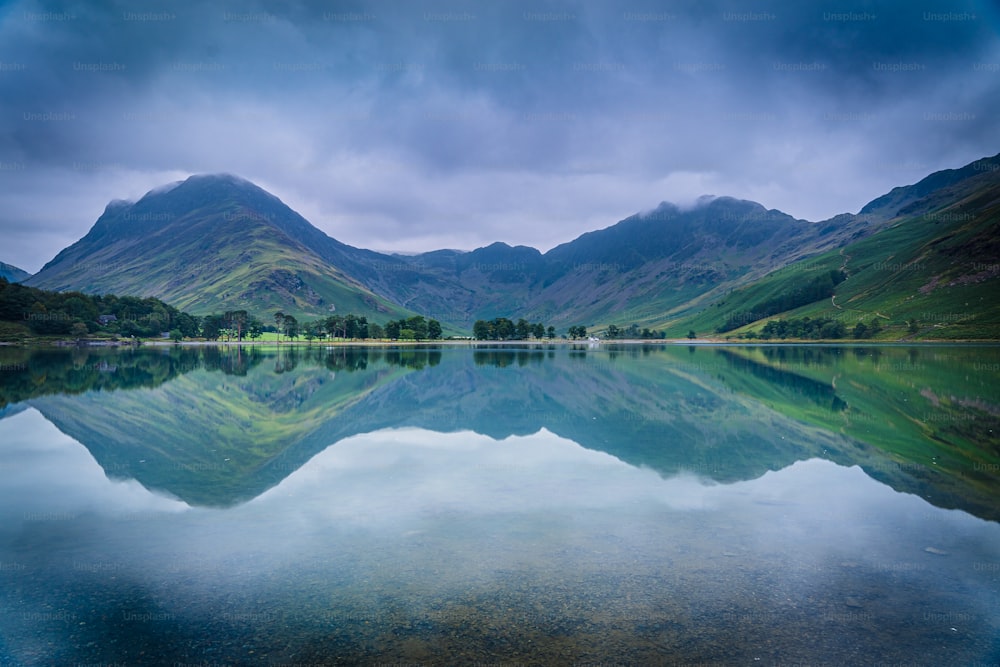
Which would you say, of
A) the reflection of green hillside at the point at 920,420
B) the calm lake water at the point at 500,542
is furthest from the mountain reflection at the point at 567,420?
the calm lake water at the point at 500,542

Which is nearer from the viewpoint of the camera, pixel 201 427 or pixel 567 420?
pixel 201 427

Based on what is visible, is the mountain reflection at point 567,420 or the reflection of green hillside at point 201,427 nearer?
the reflection of green hillside at point 201,427

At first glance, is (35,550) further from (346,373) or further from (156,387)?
(346,373)

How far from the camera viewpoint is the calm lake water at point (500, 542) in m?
10.6

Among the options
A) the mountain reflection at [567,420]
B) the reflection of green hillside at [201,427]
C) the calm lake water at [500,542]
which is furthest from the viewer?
the mountain reflection at [567,420]

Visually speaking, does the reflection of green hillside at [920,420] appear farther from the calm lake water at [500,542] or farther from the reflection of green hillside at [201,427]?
the reflection of green hillside at [201,427]

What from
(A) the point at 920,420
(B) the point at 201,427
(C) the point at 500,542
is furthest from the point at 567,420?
(B) the point at 201,427

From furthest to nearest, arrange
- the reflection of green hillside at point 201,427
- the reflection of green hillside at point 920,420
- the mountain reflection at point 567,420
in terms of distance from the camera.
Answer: the mountain reflection at point 567,420 → the reflection of green hillside at point 201,427 → the reflection of green hillside at point 920,420

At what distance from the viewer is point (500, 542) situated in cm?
1580

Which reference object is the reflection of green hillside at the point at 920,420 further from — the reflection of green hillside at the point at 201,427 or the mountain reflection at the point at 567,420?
the reflection of green hillside at the point at 201,427

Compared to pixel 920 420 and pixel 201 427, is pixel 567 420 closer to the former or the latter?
pixel 920 420

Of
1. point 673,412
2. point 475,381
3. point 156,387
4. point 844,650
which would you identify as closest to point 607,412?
point 673,412

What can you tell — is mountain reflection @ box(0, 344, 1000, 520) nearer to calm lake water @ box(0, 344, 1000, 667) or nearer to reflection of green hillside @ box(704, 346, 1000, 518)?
reflection of green hillside @ box(704, 346, 1000, 518)

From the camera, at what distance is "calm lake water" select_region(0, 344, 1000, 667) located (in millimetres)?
10648
